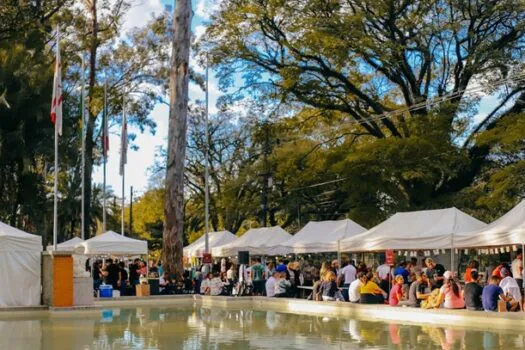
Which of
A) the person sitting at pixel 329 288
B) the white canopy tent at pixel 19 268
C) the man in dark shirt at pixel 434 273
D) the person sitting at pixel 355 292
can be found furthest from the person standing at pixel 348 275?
the white canopy tent at pixel 19 268

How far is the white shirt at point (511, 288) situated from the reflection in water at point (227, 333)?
77.7 inches

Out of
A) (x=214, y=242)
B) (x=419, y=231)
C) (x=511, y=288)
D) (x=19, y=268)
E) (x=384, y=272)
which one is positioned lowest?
(x=511, y=288)

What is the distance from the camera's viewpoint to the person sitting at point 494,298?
18.4m

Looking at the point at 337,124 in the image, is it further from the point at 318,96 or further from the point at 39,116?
the point at 39,116

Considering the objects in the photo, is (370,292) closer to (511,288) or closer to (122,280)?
(511,288)

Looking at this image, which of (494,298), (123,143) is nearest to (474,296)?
Answer: (494,298)

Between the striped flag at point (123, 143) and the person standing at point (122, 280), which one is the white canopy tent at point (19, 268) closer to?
the person standing at point (122, 280)

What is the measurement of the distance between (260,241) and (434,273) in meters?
13.2

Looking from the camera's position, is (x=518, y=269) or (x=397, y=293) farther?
(x=397, y=293)

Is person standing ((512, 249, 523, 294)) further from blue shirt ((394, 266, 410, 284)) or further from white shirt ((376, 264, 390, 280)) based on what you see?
white shirt ((376, 264, 390, 280))

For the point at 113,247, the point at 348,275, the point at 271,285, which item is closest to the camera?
the point at 348,275

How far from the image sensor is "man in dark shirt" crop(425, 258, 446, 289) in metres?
21.5

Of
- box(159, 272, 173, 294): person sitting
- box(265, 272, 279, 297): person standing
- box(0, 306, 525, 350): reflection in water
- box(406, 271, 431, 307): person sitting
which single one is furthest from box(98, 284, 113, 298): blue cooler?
box(406, 271, 431, 307): person sitting

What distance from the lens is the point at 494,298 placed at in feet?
60.6
